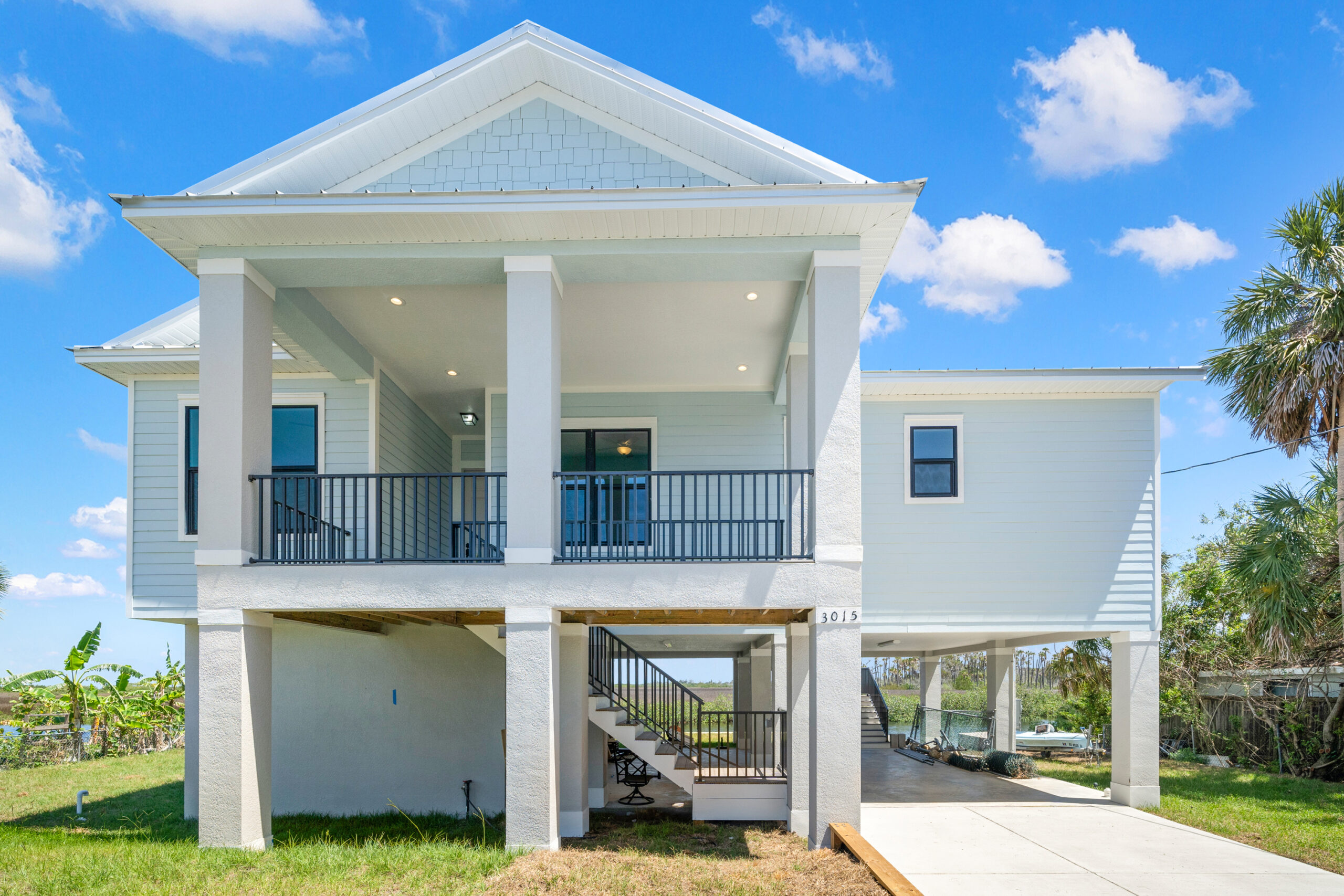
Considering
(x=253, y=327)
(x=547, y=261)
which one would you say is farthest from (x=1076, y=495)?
(x=253, y=327)

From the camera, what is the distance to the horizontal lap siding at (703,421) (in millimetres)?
13328

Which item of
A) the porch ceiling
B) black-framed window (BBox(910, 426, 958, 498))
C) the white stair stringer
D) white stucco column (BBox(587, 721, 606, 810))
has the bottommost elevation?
white stucco column (BBox(587, 721, 606, 810))

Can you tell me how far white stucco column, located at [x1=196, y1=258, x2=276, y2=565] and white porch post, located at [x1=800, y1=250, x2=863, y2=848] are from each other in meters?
5.34

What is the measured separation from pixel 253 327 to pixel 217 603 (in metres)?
2.65

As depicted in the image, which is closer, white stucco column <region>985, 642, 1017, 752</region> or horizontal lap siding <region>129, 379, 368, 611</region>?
horizontal lap siding <region>129, 379, 368, 611</region>

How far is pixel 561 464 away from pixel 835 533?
3684mm

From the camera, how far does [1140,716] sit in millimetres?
12344

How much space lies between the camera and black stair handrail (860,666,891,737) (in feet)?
76.5

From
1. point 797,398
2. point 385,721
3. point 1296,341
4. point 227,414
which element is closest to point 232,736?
point 227,414

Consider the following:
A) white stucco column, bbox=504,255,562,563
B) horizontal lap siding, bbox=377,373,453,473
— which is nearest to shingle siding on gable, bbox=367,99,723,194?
white stucco column, bbox=504,255,562,563

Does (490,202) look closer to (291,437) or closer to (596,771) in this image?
(291,437)

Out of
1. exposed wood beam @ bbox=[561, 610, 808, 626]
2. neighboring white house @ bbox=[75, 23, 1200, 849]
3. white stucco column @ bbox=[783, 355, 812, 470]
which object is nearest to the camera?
neighboring white house @ bbox=[75, 23, 1200, 849]

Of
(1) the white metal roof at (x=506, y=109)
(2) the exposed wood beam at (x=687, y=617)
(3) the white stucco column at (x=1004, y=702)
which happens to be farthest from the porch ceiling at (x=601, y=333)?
(3) the white stucco column at (x=1004, y=702)

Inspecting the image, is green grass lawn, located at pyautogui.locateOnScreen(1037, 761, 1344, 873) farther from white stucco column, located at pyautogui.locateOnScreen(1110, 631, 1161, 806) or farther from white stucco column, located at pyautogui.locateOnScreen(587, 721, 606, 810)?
white stucco column, located at pyautogui.locateOnScreen(587, 721, 606, 810)
